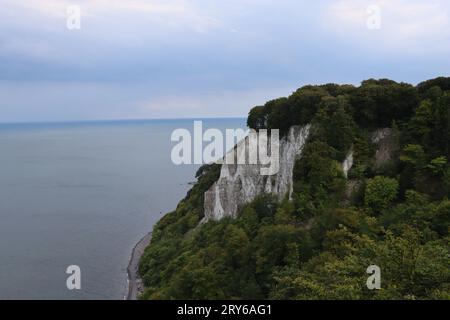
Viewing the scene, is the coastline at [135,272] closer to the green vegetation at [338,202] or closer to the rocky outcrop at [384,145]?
the green vegetation at [338,202]

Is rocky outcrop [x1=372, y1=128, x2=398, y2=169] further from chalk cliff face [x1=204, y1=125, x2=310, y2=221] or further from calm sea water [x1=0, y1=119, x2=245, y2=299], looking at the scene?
calm sea water [x1=0, y1=119, x2=245, y2=299]

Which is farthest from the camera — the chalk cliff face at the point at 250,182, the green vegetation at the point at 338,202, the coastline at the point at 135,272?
the coastline at the point at 135,272

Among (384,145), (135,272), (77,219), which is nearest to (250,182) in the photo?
(384,145)

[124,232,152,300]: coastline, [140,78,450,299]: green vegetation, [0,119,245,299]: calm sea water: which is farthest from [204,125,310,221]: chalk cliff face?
[0,119,245,299]: calm sea water

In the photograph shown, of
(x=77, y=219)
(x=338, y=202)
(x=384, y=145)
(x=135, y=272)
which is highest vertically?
(x=384, y=145)

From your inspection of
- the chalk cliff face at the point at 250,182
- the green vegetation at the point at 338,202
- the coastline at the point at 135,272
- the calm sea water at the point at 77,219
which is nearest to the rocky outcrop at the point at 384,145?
the green vegetation at the point at 338,202

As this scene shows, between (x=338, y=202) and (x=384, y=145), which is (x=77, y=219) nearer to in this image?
(x=338, y=202)
